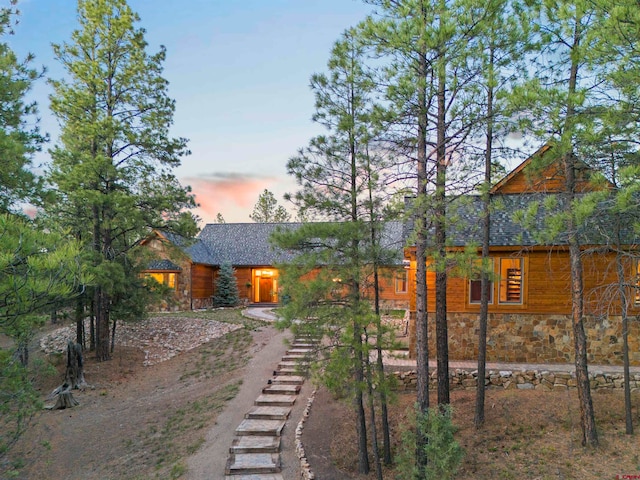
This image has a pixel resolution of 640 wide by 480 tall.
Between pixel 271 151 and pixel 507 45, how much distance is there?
11.6 meters

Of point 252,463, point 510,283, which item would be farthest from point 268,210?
point 252,463

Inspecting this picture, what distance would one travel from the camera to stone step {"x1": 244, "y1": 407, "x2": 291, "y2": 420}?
9117 mm

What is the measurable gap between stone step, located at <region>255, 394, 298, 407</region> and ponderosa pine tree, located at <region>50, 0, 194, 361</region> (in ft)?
19.2

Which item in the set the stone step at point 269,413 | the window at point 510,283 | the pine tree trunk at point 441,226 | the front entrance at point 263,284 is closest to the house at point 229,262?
the front entrance at point 263,284

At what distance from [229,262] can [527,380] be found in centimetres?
1806

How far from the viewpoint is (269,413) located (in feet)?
30.3

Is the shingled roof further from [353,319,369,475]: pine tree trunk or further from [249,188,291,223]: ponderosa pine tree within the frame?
[249,188,291,223]: ponderosa pine tree

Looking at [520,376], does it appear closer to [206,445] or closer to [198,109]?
[206,445]

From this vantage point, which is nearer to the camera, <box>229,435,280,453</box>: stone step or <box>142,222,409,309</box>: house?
<box>229,435,280,453</box>: stone step

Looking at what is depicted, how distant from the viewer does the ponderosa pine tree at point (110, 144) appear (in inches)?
481

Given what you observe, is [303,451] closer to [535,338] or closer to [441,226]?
[441,226]

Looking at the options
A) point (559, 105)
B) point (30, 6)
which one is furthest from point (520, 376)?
point (30, 6)

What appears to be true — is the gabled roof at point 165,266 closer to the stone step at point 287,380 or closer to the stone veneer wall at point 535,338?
the stone step at point 287,380

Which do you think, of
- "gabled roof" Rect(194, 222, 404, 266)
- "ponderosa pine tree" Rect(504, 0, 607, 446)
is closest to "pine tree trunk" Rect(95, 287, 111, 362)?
"gabled roof" Rect(194, 222, 404, 266)
